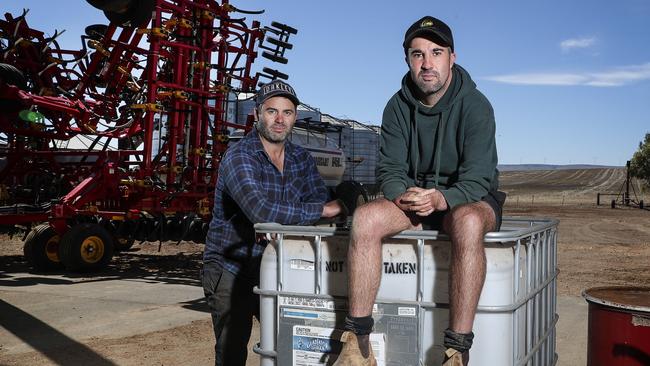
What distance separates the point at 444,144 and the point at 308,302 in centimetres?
92

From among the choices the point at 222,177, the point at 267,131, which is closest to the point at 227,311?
the point at 222,177

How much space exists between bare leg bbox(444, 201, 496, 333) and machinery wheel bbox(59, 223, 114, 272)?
9.96 metres

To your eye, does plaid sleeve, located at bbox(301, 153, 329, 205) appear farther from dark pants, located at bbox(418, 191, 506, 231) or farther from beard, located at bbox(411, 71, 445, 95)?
beard, located at bbox(411, 71, 445, 95)

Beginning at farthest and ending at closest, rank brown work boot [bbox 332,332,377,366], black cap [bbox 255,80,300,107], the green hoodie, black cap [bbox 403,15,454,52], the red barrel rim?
the red barrel rim → black cap [bbox 255,80,300,107] → black cap [bbox 403,15,454,52] → the green hoodie → brown work boot [bbox 332,332,377,366]

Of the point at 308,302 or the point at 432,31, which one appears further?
the point at 432,31

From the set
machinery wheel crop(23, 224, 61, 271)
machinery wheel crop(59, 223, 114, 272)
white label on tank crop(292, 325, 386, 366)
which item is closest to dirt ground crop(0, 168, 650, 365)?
machinery wheel crop(59, 223, 114, 272)

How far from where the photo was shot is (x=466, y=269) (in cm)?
240

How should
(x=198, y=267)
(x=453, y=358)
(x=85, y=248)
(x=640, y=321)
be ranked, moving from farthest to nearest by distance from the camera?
1. (x=198, y=267)
2. (x=85, y=248)
3. (x=640, y=321)
4. (x=453, y=358)

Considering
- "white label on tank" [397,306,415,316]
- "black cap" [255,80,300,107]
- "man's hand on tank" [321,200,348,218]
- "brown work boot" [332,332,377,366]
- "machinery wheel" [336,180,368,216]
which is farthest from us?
"machinery wheel" [336,180,368,216]

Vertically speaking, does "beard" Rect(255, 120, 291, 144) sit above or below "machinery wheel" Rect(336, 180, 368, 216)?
above

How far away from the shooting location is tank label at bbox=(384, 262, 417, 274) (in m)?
2.63

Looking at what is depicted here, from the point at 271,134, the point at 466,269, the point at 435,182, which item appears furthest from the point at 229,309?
the point at 466,269

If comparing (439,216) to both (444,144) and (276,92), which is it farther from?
(276,92)

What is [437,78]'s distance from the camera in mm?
2980
